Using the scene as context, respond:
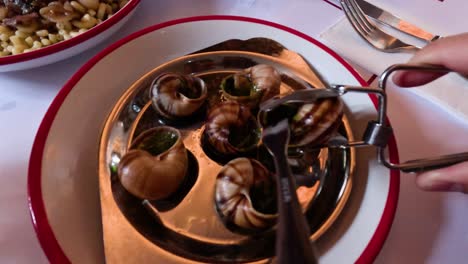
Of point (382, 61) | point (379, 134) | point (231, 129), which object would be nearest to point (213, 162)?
point (231, 129)

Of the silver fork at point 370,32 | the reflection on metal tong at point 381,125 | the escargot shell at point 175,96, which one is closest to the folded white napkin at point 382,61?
the silver fork at point 370,32

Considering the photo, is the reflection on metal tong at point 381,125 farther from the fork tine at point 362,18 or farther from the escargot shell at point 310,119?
the fork tine at point 362,18

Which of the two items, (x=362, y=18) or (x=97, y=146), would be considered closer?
(x=97, y=146)

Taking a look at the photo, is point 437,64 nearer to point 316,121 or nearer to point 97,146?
point 316,121

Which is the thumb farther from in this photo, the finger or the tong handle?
the finger

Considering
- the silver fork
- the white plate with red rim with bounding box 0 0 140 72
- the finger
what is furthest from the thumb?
the white plate with red rim with bounding box 0 0 140 72
